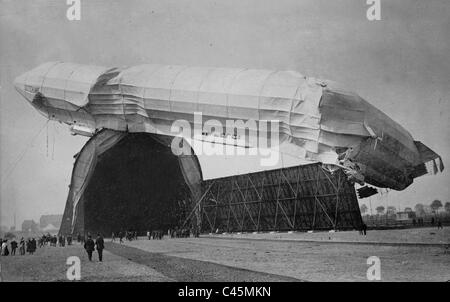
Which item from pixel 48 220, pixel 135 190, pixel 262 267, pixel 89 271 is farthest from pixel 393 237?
pixel 48 220

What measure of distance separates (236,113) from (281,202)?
21.3 metres

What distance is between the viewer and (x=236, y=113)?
1948 centimetres

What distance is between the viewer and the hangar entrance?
3397 cm

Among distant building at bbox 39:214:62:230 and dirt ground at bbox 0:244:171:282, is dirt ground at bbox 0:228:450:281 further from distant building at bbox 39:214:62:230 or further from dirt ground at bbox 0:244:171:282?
distant building at bbox 39:214:62:230

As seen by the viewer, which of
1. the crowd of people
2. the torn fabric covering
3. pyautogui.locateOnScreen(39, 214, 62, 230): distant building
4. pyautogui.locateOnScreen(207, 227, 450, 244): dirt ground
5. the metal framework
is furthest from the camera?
pyautogui.locateOnScreen(39, 214, 62, 230): distant building

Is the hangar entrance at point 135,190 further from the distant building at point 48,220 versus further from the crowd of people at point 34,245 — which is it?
the distant building at point 48,220

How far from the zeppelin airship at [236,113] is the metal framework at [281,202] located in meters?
12.6

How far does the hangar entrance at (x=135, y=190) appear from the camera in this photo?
111ft

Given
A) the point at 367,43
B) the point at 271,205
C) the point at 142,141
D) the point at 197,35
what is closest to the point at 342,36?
the point at 367,43

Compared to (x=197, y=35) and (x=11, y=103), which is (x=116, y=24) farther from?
(x=11, y=103)

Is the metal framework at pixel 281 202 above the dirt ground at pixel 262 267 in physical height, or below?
above

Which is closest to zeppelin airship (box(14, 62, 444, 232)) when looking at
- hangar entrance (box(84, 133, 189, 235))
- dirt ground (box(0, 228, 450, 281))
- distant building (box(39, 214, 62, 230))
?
dirt ground (box(0, 228, 450, 281))

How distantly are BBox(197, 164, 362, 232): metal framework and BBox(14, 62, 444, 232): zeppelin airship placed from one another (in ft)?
41.3

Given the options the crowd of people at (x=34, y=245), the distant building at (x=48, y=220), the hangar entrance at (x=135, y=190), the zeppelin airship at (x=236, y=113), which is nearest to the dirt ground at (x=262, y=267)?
the crowd of people at (x=34, y=245)
